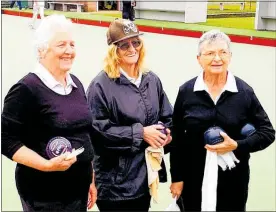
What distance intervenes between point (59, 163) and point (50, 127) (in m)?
0.15

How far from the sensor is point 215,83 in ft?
7.68

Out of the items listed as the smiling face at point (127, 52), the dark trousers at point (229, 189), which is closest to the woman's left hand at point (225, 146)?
the dark trousers at point (229, 189)

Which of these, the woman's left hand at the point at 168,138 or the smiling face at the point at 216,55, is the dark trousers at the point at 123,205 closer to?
the woman's left hand at the point at 168,138

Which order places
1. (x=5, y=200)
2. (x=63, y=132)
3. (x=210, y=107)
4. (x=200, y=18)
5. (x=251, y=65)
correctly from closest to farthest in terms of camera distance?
(x=63, y=132), (x=210, y=107), (x=5, y=200), (x=251, y=65), (x=200, y=18)

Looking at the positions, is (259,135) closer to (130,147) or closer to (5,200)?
(130,147)

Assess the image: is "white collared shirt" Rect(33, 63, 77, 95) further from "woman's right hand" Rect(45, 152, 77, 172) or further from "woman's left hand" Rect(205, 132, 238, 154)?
"woman's left hand" Rect(205, 132, 238, 154)

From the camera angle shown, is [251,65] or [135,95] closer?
[135,95]

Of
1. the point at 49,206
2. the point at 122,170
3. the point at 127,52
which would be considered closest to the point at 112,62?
the point at 127,52

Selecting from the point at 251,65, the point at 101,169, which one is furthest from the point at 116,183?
the point at 251,65

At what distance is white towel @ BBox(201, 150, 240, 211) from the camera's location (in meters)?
2.25

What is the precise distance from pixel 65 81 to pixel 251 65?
619 centimetres

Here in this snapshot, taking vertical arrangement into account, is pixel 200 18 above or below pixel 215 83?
above

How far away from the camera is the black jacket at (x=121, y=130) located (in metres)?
2.32

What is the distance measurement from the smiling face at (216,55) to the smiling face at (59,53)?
0.63m
